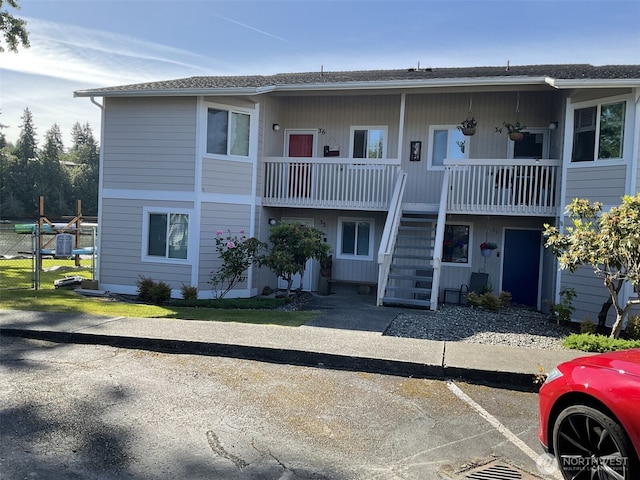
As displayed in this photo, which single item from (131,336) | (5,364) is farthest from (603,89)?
(5,364)

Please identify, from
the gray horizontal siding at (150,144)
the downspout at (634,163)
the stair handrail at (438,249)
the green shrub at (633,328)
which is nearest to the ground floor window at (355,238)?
the stair handrail at (438,249)

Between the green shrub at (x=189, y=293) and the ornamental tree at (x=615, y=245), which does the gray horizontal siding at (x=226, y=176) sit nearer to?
the green shrub at (x=189, y=293)

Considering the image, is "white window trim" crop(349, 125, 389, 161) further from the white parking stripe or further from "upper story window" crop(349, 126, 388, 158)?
the white parking stripe

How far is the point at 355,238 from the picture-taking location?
46.9 feet

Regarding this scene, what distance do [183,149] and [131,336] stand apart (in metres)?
6.54

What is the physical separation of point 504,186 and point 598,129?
7.41 feet

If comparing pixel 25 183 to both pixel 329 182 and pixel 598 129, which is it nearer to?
pixel 329 182

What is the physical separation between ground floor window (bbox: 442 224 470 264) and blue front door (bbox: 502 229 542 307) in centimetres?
100

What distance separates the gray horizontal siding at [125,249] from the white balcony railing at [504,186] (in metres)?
7.17

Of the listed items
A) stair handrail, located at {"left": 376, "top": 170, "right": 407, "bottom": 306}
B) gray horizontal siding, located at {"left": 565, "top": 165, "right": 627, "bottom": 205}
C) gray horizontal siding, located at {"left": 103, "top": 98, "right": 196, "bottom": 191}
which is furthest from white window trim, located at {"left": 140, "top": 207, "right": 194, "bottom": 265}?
gray horizontal siding, located at {"left": 565, "top": 165, "right": 627, "bottom": 205}

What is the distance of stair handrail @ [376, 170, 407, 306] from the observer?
35.6 feet

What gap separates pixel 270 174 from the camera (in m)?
13.6

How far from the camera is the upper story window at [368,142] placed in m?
14.1

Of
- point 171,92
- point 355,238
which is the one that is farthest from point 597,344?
point 171,92
